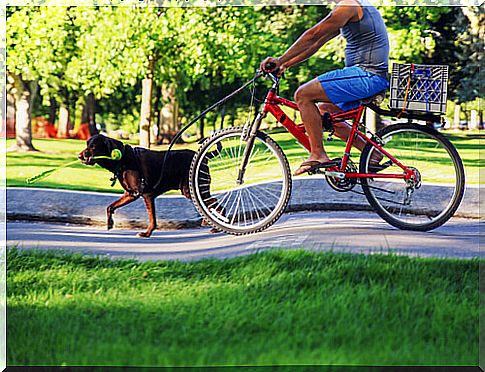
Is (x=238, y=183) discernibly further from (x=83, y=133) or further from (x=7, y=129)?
(x=7, y=129)

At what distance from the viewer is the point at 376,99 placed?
16.2 ft

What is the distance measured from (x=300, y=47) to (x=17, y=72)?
2028 mm

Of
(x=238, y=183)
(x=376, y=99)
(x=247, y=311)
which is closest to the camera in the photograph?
(x=247, y=311)

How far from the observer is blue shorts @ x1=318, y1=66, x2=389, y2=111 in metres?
4.83

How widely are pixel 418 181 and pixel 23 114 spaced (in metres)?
2.78

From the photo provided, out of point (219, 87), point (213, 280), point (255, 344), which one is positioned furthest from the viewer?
point (219, 87)

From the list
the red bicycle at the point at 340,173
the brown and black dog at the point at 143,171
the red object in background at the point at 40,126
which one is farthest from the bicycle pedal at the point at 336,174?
the red object in background at the point at 40,126

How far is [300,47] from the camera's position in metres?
4.93

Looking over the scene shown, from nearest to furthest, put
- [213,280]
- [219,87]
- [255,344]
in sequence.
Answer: [255,344] < [213,280] < [219,87]

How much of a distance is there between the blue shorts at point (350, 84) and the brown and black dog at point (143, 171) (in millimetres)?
1039

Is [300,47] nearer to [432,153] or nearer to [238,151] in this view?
[238,151]

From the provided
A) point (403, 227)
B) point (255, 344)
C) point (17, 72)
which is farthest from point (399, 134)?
point (17, 72)

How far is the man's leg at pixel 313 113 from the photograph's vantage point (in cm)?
480

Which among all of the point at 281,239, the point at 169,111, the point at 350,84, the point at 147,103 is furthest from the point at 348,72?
the point at 147,103
